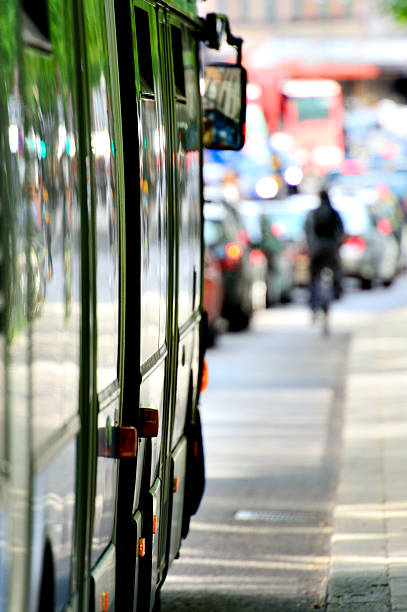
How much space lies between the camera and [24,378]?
2.76m

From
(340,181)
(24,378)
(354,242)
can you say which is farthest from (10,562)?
(340,181)

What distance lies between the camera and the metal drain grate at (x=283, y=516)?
842 cm

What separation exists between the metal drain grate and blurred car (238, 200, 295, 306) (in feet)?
44.9

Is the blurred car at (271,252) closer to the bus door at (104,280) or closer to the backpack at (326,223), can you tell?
the backpack at (326,223)

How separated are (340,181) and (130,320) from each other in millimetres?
42716

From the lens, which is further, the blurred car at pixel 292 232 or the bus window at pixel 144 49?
the blurred car at pixel 292 232

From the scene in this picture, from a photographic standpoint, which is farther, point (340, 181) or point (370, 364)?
point (340, 181)

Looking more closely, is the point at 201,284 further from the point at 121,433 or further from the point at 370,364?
the point at 370,364

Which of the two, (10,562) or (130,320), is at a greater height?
(130,320)

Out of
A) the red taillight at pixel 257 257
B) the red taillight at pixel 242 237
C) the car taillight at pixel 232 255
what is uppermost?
the red taillight at pixel 242 237

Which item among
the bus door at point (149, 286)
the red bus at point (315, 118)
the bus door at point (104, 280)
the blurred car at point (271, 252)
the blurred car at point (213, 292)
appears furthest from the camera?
the red bus at point (315, 118)

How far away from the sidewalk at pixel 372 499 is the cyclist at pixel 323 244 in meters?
4.89

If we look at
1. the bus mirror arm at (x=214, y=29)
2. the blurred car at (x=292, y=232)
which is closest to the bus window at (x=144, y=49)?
the bus mirror arm at (x=214, y=29)

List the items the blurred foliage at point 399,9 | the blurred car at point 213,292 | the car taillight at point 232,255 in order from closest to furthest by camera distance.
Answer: the blurred car at point 213,292 → the car taillight at point 232,255 → the blurred foliage at point 399,9
